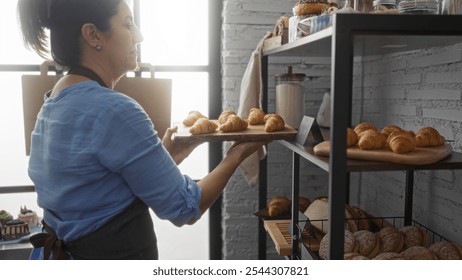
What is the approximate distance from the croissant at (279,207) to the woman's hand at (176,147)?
19.5 inches

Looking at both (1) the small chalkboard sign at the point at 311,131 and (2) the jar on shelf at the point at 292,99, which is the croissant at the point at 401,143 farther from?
(2) the jar on shelf at the point at 292,99

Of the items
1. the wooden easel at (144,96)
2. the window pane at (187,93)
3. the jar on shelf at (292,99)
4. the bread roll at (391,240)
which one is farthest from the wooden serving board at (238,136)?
the window pane at (187,93)

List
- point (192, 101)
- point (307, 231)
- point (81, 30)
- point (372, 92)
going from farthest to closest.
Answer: point (192, 101), point (372, 92), point (307, 231), point (81, 30)

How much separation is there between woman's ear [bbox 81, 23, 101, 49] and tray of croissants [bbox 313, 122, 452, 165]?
0.52 meters

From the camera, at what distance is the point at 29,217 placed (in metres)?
1.76

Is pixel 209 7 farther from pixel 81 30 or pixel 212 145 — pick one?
pixel 81 30

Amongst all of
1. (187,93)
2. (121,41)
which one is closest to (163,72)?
(187,93)

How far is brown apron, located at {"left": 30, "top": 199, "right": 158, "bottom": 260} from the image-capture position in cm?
91

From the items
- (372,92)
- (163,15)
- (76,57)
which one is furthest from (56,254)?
(372,92)

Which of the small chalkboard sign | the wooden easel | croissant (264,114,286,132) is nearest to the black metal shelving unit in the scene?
the small chalkboard sign

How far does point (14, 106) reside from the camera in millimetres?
1852

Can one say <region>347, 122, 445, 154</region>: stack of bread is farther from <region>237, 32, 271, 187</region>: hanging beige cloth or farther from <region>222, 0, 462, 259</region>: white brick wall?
<region>237, 32, 271, 187</region>: hanging beige cloth

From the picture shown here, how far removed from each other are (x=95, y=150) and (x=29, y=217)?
1107 mm
